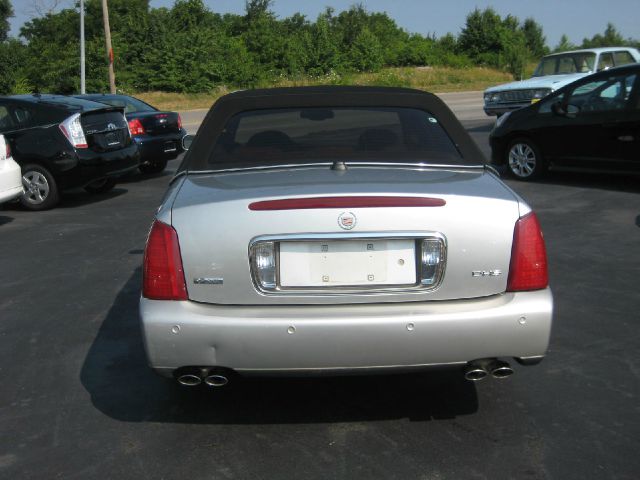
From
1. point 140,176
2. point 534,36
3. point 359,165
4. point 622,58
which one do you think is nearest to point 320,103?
point 359,165

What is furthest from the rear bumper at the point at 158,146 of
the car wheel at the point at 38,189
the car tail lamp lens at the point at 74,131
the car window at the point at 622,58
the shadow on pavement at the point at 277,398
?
the car window at the point at 622,58

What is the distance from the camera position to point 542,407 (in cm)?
407

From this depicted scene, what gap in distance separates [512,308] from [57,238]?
646cm

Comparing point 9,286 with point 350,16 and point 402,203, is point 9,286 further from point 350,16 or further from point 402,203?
point 350,16

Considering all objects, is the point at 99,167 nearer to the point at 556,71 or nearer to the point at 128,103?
the point at 128,103

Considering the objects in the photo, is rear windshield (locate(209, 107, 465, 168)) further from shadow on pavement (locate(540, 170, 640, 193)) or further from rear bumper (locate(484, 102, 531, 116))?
rear bumper (locate(484, 102, 531, 116))

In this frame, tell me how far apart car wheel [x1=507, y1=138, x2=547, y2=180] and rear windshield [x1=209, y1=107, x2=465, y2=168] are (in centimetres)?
713

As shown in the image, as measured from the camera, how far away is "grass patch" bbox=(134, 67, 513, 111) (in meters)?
43.4

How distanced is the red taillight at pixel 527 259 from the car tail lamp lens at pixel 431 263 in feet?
1.03

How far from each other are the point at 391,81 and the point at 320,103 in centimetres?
4718

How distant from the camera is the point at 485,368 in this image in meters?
3.60

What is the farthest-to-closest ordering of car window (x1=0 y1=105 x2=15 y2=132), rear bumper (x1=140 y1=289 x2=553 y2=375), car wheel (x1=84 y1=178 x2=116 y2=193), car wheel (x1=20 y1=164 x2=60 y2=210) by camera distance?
car wheel (x1=84 y1=178 x2=116 y2=193), car window (x1=0 y1=105 x2=15 y2=132), car wheel (x1=20 y1=164 x2=60 y2=210), rear bumper (x1=140 y1=289 x2=553 y2=375)

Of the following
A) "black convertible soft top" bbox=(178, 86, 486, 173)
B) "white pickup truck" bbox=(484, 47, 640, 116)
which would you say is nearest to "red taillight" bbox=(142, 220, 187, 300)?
"black convertible soft top" bbox=(178, 86, 486, 173)

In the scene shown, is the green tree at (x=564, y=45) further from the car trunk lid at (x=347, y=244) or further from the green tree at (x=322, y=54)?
the car trunk lid at (x=347, y=244)
